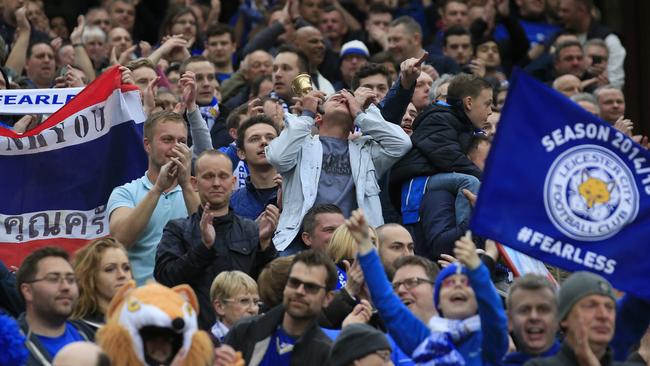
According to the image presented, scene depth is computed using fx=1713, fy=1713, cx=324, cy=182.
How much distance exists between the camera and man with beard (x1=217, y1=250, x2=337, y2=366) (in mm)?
9227

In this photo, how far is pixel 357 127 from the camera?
1259 centimetres

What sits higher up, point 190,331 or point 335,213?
point 335,213

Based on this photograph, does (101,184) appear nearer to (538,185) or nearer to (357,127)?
(357,127)

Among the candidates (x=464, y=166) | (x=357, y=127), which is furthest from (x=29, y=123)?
(x=464, y=166)

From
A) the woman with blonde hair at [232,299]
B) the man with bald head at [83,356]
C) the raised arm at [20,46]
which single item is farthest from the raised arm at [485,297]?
the raised arm at [20,46]

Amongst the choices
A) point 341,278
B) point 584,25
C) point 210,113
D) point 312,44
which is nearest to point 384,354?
point 341,278

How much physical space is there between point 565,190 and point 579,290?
25.1 inches

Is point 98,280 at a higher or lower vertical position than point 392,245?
lower

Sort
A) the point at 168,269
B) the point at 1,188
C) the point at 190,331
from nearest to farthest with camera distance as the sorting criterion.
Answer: the point at 190,331, the point at 168,269, the point at 1,188

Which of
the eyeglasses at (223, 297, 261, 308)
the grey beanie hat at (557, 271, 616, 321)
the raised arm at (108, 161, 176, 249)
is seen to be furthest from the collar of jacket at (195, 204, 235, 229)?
the grey beanie hat at (557, 271, 616, 321)

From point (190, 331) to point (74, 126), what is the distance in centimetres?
446

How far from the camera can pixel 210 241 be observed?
1056cm

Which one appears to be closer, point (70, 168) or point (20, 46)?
point (70, 168)

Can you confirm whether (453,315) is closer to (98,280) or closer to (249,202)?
(98,280)
